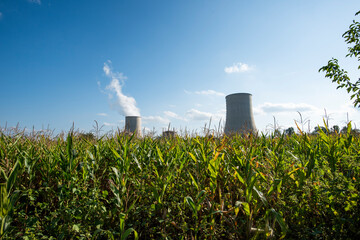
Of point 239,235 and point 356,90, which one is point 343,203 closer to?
point 239,235

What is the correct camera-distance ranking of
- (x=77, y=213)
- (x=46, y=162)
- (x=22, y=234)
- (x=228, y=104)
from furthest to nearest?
(x=228, y=104)
(x=46, y=162)
(x=77, y=213)
(x=22, y=234)

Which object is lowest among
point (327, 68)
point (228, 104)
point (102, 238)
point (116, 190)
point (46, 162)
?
point (102, 238)

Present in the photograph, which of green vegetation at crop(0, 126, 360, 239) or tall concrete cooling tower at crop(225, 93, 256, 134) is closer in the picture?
green vegetation at crop(0, 126, 360, 239)

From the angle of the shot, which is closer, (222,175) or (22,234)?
(22,234)

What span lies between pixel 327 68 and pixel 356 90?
2.56 ft

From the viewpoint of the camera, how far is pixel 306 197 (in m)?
1.45

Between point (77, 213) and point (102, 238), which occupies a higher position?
point (77, 213)

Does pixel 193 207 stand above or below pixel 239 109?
below

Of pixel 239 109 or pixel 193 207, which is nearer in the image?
pixel 193 207

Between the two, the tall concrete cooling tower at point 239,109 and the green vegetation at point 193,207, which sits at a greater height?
the tall concrete cooling tower at point 239,109

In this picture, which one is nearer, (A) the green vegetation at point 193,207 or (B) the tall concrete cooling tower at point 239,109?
(A) the green vegetation at point 193,207

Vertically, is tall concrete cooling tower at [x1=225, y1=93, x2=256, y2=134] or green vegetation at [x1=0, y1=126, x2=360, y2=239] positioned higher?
tall concrete cooling tower at [x1=225, y1=93, x2=256, y2=134]

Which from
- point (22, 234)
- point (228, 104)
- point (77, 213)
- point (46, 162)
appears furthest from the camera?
point (228, 104)

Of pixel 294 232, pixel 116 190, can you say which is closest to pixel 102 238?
pixel 116 190
